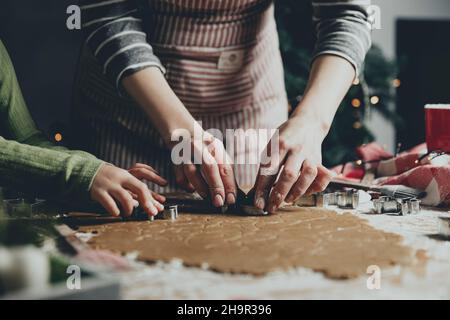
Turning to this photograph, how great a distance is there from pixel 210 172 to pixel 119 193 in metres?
0.18

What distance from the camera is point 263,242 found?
2.95 feet

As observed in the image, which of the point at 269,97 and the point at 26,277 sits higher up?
the point at 269,97

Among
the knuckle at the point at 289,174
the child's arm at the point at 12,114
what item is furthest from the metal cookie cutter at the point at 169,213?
the child's arm at the point at 12,114

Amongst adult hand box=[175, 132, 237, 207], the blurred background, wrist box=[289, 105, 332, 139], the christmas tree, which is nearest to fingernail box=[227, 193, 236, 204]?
adult hand box=[175, 132, 237, 207]

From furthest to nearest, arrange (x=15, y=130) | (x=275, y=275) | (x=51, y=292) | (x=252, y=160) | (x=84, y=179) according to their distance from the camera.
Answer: (x=252, y=160) < (x=15, y=130) < (x=84, y=179) < (x=275, y=275) < (x=51, y=292)

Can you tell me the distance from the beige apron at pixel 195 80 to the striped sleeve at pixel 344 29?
0.19 meters

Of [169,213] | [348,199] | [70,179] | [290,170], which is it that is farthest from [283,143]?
[70,179]

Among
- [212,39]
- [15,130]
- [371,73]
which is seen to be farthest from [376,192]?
[371,73]

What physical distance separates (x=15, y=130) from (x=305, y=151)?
2.27ft

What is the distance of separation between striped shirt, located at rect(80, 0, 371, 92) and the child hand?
29 centimetres

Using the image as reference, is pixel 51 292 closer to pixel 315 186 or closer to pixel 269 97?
pixel 315 186

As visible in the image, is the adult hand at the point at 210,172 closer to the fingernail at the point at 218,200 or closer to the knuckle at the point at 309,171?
the fingernail at the point at 218,200

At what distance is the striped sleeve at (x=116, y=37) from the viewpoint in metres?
1.27

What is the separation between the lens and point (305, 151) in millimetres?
1196
